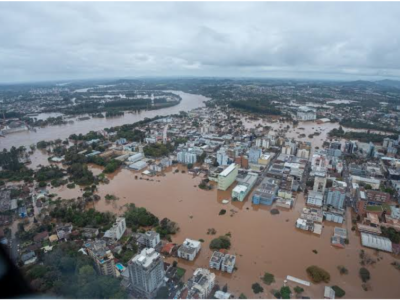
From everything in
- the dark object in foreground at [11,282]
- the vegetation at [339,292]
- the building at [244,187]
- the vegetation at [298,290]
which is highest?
the dark object in foreground at [11,282]

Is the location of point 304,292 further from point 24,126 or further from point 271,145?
point 24,126

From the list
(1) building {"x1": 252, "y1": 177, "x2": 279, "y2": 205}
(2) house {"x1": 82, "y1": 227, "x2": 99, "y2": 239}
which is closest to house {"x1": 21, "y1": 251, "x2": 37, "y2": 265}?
(2) house {"x1": 82, "y1": 227, "x2": 99, "y2": 239}

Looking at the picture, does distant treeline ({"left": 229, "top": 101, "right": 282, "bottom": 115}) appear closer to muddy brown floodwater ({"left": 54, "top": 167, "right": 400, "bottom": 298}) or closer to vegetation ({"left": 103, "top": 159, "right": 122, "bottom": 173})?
muddy brown floodwater ({"left": 54, "top": 167, "right": 400, "bottom": 298})

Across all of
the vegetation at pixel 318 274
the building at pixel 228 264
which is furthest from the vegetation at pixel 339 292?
the building at pixel 228 264

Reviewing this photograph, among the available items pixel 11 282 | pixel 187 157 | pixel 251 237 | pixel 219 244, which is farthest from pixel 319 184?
pixel 11 282

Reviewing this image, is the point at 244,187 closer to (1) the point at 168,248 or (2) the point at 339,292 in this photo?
(1) the point at 168,248

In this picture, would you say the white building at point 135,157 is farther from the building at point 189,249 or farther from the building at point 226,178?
the building at point 189,249

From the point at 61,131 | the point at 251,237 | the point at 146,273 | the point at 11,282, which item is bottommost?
the point at 251,237
